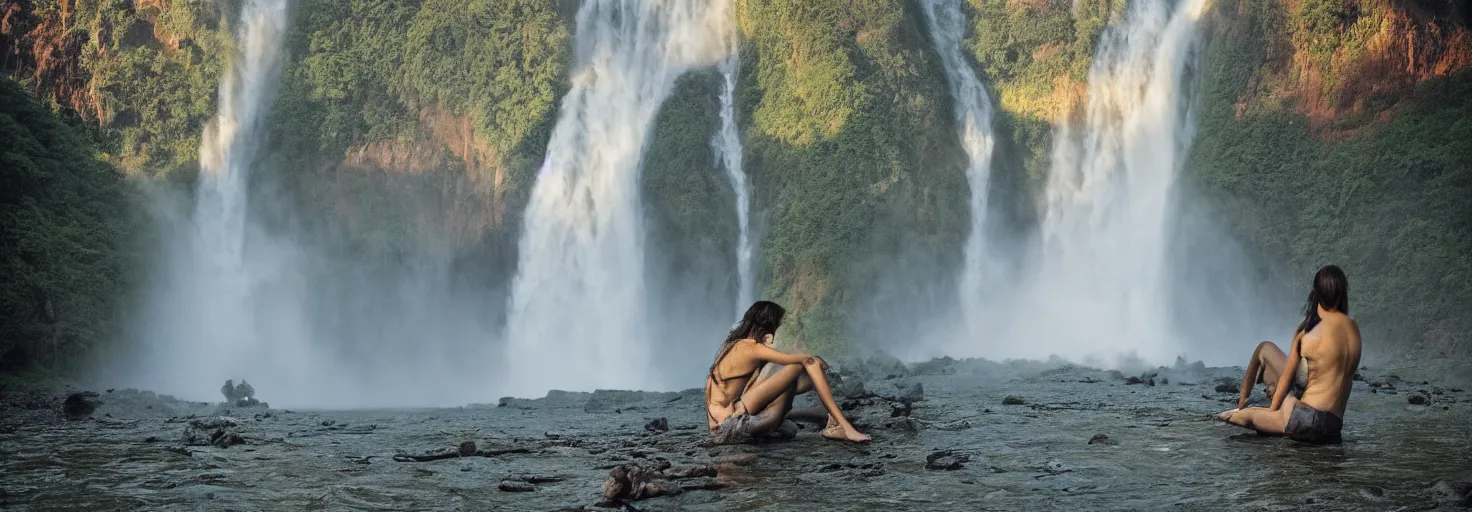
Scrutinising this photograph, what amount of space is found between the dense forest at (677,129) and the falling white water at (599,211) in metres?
0.97

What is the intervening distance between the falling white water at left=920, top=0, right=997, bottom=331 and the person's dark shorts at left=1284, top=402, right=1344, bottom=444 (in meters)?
32.2

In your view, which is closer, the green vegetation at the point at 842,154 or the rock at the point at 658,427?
the rock at the point at 658,427

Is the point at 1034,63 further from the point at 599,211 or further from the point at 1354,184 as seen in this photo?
the point at 599,211

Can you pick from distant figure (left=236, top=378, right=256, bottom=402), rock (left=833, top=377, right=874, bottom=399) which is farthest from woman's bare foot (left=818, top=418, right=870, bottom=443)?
distant figure (left=236, top=378, right=256, bottom=402)

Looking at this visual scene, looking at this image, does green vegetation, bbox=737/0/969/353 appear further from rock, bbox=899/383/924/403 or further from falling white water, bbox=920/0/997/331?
rock, bbox=899/383/924/403

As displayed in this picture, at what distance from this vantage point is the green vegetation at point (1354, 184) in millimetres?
28984

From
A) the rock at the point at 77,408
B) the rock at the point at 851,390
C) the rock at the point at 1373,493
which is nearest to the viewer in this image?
the rock at the point at 1373,493

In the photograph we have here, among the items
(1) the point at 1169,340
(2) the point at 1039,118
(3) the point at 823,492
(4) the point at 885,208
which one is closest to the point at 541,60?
(4) the point at 885,208

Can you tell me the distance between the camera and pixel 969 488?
291 inches

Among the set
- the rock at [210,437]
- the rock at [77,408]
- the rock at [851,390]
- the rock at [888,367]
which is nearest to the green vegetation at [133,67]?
the rock at [77,408]

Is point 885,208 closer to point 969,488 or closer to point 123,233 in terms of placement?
point 123,233

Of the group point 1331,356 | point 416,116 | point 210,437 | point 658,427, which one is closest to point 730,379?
point 658,427

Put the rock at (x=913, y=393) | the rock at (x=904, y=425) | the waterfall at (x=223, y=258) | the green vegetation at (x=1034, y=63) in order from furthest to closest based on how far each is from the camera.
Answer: the green vegetation at (x=1034, y=63) → the waterfall at (x=223, y=258) → the rock at (x=913, y=393) → the rock at (x=904, y=425)

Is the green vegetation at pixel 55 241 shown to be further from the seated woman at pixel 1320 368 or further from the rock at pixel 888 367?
the seated woman at pixel 1320 368
